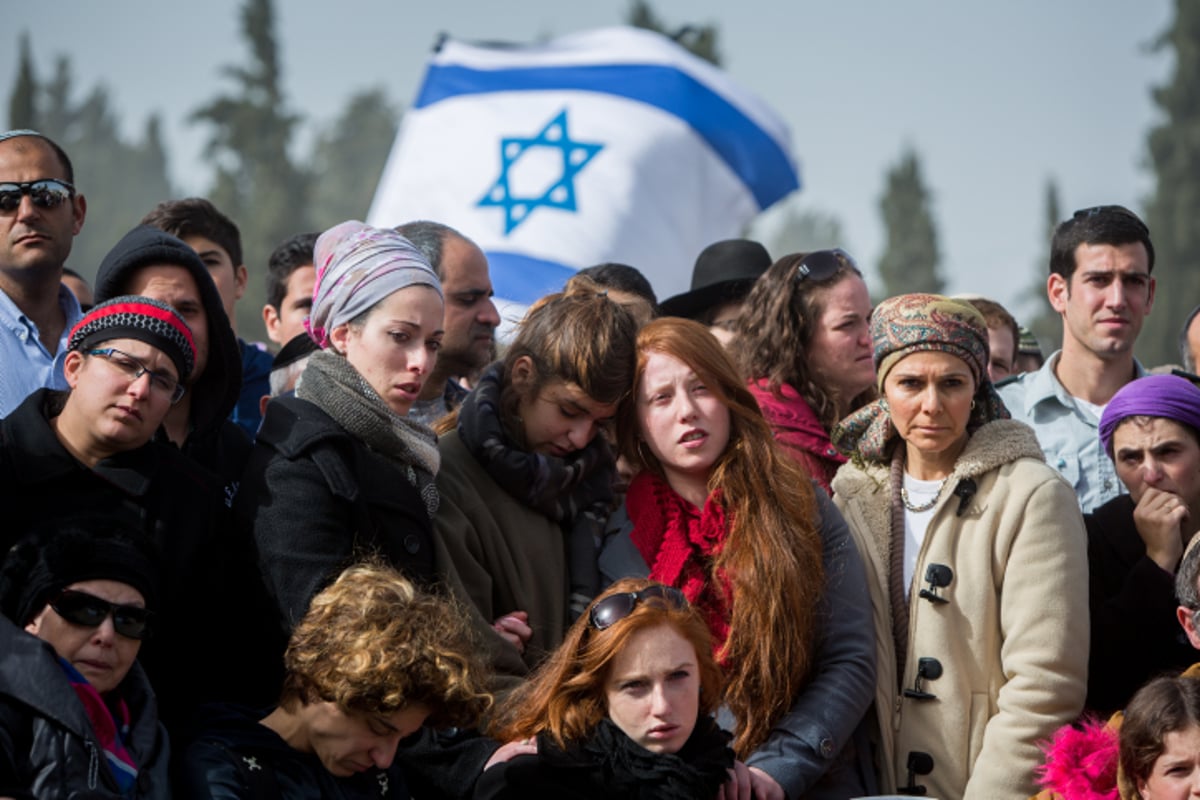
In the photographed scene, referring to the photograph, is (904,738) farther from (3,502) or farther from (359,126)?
(359,126)

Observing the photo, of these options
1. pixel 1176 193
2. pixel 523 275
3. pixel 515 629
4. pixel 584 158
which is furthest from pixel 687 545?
pixel 1176 193

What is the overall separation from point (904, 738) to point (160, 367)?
2.48 meters

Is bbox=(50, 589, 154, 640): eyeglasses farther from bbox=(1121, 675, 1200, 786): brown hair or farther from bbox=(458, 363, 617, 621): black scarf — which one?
bbox=(1121, 675, 1200, 786): brown hair

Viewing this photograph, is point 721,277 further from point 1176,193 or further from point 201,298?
point 1176,193

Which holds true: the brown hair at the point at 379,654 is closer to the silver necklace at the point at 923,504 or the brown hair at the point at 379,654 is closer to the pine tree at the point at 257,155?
the silver necklace at the point at 923,504

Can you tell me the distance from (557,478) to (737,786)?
1.06 m

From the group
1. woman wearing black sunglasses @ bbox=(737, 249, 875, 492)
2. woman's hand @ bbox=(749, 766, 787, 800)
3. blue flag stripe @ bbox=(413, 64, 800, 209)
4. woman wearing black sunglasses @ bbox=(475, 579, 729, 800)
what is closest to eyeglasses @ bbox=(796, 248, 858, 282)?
woman wearing black sunglasses @ bbox=(737, 249, 875, 492)

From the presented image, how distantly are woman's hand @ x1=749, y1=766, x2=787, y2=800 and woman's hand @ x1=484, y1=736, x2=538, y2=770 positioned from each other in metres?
0.62

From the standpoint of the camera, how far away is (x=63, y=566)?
11.8 feet

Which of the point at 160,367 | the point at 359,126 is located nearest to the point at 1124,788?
the point at 160,367

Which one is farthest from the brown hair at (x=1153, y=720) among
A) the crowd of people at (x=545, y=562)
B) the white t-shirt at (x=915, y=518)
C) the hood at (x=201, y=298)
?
the hood at (x=201, y=298)

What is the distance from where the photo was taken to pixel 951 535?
15.4 ft

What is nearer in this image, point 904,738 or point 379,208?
point 904,738

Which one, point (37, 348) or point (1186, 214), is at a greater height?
point (1186, 214)
